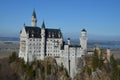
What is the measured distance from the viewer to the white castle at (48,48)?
84188mm

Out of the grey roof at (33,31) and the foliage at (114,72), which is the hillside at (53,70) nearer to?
the foliage at (114,72)

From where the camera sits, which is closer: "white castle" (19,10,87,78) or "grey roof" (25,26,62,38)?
"white castle" (19,10,87,78)

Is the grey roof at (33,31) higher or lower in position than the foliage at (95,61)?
higher

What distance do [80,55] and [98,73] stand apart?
8.15m

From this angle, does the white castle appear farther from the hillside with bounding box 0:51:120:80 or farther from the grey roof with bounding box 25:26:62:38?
the hillside with bounding box 0:51:120:80

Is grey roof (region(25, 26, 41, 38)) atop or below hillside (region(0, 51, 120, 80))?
atop

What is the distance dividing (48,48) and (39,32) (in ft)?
19.4

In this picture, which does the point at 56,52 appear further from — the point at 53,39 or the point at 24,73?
the point at 24,73

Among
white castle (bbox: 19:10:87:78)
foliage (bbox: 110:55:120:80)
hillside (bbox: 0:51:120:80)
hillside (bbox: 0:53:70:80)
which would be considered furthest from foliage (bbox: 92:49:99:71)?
hillside (bbox: 0:53:70:80)

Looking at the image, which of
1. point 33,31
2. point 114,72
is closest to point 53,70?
point 33,31

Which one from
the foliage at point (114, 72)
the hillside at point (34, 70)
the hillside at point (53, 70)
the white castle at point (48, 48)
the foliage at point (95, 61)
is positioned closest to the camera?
the foliage at point (114, 72)

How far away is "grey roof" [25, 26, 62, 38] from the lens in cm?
8568

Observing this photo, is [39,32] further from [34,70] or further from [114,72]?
[114,72]

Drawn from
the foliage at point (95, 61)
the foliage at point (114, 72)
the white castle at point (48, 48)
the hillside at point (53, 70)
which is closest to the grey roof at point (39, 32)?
the white castle at point (48, 48)
